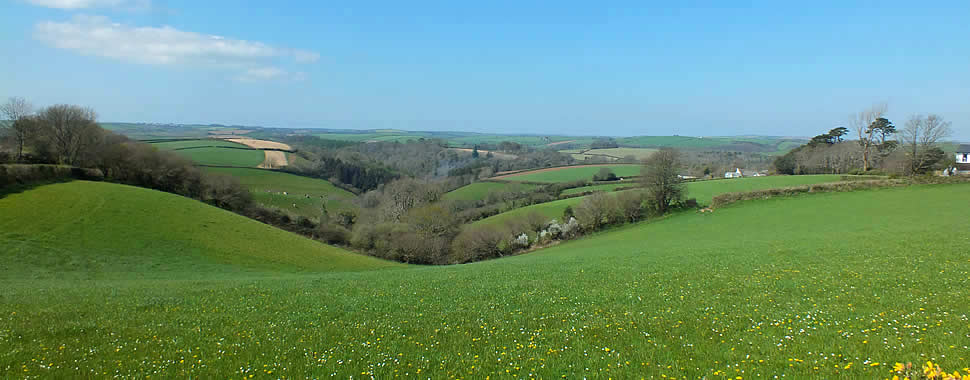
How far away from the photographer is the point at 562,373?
6.80 m

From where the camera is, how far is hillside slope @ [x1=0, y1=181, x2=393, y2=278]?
90.7 feet

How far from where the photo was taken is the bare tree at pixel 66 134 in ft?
173

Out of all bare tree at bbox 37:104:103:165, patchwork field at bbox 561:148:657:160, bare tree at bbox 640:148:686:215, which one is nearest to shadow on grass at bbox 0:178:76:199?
bare tree at bbox 37:104:103:165

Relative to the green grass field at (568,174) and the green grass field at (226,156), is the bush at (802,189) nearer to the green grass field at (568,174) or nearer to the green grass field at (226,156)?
the green grass field at (568,174)

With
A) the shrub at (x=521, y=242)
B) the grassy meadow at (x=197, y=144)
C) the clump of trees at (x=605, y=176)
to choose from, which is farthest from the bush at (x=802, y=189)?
the grassy meadow at (x=197, y=144)

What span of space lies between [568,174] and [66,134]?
8887 cm

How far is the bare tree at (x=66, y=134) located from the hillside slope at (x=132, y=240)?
13.6 meters

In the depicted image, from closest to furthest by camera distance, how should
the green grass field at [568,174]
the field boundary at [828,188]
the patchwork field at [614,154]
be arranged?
1. the field boundary at [828,188]
2. the green grass field at [568,174]
3. the patchwork field at [614,154]

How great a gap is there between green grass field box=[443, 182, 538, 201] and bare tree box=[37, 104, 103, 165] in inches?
2218

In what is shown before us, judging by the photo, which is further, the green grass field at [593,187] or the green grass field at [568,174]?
the green grass field at [568,174]

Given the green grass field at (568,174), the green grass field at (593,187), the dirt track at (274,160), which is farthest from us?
the dirt track at (274,160)

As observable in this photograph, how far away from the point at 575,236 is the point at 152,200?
153 feet

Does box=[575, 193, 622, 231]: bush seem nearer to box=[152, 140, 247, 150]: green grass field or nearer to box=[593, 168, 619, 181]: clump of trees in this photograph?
box=[593, 168, 619, 181]: clump of trees

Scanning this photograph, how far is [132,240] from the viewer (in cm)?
3312
